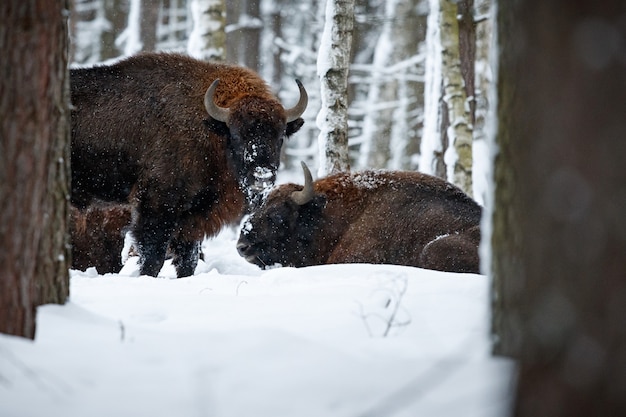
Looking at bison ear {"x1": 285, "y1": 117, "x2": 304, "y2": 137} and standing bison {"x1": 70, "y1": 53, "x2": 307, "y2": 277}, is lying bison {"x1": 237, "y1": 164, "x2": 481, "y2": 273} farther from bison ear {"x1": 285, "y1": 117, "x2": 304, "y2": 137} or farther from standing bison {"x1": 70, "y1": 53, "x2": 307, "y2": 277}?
bison ear {"x1": 285, "y1": 117, "x2": 304, "y2": 137}

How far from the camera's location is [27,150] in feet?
9.86

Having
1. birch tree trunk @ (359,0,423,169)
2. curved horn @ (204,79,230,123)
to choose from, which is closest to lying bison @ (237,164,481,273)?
curved horn @ (204,79,230,123)

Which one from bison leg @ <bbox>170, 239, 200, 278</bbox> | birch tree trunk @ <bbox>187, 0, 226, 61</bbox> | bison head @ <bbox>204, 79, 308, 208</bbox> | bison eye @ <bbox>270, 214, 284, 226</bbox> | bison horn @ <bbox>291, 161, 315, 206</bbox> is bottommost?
bison leg @ <bbox>170, 239, 200, 278</bbox>

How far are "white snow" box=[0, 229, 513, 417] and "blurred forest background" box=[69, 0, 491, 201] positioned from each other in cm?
678

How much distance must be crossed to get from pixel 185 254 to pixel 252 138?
1.31m

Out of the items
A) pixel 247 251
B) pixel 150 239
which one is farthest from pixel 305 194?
pixel 150 239

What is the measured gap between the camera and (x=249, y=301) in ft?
12.6

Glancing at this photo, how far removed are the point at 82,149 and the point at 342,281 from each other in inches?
132

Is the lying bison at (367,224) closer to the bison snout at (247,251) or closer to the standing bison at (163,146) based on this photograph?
the bison snout at (247,251)

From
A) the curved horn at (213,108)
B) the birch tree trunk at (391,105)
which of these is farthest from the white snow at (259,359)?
the birch tree trunk at (391,105)

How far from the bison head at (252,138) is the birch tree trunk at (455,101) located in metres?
3.83

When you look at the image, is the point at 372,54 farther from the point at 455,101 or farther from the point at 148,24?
the point at 455,101

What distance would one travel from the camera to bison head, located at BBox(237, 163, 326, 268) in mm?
7277

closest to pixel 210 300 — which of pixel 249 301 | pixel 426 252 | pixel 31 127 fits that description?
pixel 249 301
